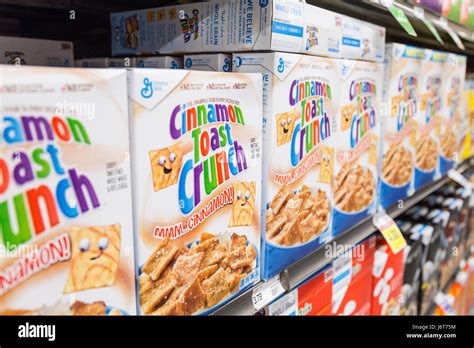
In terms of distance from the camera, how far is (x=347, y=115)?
4.27 ft

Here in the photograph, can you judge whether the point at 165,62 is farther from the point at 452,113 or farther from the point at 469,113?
the point at 469,113

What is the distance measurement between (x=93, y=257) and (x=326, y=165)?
762 millimetres

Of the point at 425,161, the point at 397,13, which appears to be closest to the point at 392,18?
the point at 397,13

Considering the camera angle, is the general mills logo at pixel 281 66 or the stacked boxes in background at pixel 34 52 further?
the stacked boxes in background at pixel 34 52

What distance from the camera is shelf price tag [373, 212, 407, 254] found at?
4.94ft

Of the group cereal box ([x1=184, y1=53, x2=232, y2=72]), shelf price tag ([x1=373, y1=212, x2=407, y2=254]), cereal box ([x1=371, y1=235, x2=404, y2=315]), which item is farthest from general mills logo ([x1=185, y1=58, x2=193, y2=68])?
cereal box ([x1=371, y1=235, x2=404, y2=315])

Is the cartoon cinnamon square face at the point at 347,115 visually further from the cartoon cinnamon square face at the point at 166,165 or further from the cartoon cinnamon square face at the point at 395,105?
the cartoon cinnamon square face at the point at 166,165

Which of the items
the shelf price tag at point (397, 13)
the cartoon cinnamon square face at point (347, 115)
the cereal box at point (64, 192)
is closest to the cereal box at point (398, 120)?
the shelf price tag at point (397, 13)

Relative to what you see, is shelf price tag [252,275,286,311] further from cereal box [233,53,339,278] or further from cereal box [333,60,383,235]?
cereal box [333,60,383,235]

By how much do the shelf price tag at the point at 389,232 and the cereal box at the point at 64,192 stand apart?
108 cm

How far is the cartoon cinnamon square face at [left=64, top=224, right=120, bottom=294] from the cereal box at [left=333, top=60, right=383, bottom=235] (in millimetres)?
788

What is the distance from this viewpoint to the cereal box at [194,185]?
72 cm

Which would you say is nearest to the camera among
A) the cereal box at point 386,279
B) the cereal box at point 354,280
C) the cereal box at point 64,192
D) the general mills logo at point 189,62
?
the cereal box at point 64,192
